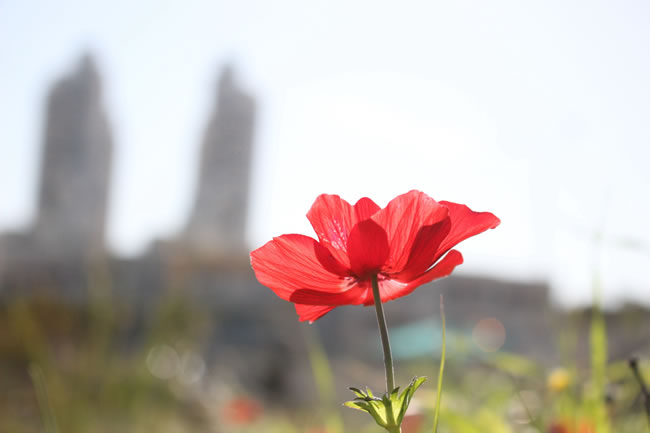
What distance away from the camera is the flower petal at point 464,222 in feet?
1.14

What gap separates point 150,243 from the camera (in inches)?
406

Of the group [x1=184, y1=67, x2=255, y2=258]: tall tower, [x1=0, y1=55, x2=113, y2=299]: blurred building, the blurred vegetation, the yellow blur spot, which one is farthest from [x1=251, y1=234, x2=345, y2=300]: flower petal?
[x1=184, y1=67, x2=255, y2=258]: tall tower

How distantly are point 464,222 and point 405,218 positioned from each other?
37mm

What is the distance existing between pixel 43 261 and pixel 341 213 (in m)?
11.3

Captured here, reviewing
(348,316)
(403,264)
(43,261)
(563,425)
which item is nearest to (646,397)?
(403,264)

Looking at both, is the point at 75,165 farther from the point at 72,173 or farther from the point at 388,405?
the point at 388,405

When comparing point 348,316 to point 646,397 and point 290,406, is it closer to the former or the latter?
point 290,406

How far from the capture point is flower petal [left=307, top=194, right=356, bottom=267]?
15.0 inches

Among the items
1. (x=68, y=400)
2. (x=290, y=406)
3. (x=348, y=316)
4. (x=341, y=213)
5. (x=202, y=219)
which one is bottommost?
(x=290, y=406)

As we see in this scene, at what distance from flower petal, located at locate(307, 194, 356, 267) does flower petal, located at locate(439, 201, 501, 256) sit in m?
0.06

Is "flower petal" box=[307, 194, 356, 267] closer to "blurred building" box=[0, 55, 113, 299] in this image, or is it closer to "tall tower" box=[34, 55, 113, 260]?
"blurred building" box=[0, 55, 113, 299]

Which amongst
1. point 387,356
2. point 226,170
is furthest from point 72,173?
point 387,356

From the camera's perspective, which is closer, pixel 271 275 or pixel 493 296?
pixel 271 275

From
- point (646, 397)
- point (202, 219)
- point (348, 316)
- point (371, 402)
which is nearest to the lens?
point (371, 402)
